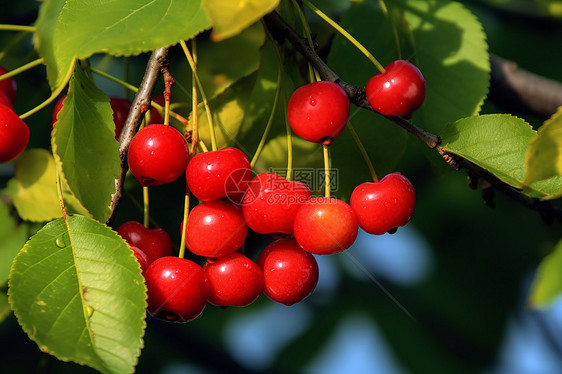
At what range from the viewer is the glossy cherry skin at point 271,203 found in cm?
87

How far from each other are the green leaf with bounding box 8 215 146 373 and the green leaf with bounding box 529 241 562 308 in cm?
51

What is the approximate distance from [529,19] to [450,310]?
3.15 feet

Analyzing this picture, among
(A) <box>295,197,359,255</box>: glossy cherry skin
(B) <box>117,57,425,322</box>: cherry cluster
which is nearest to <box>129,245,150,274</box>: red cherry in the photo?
(B) <box>117,57,425,322</box>: cherry cluster

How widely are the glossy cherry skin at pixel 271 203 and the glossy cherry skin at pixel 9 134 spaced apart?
0.34m

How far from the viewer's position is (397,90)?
→ 86 cm

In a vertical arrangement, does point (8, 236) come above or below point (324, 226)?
below

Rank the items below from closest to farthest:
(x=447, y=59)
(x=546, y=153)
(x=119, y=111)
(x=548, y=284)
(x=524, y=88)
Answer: (x=548, y=284), (x=546, y=153), (x=119, y=111), (x=447, y=59), (x=524, y=88)

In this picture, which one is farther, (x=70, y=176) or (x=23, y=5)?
(x=23, y=5)

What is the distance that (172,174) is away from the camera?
0.88 metres

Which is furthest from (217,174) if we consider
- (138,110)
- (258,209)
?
(138,110)

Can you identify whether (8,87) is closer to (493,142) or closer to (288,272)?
(288,272)

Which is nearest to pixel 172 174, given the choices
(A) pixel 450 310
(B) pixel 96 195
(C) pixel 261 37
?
(B) pixel 96 195

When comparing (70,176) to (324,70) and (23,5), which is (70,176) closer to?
(324,70)

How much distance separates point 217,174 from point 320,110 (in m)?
0.17
